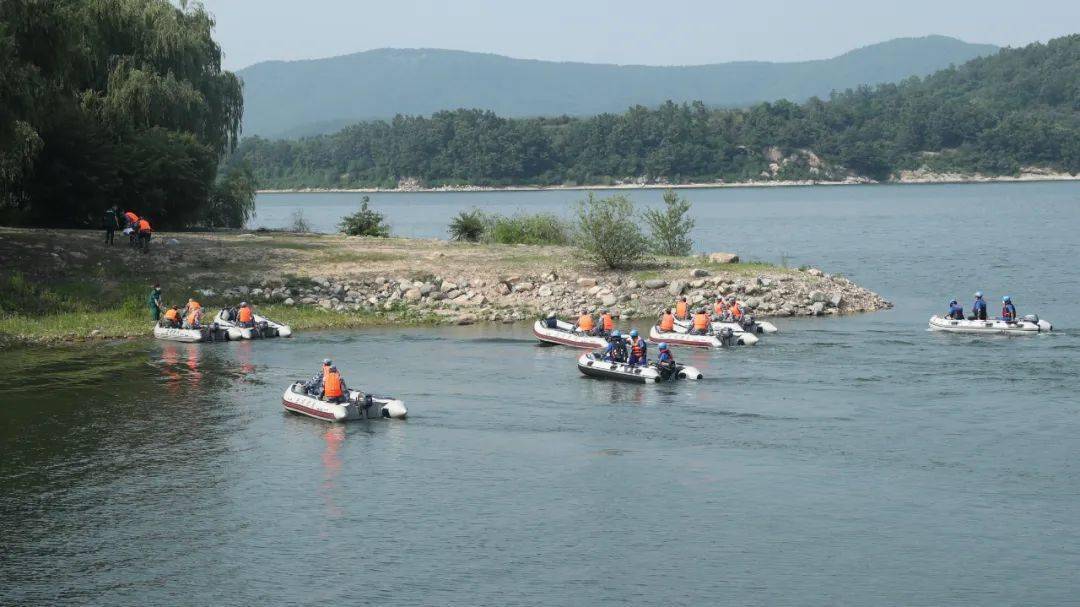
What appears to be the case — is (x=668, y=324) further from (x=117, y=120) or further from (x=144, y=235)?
(x=117, y=120)

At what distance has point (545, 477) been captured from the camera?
31578 millimetres

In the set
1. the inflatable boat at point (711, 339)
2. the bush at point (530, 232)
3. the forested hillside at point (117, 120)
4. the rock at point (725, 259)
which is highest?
the forested hillside at point (117, 120)

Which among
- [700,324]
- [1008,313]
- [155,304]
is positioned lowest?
[700,324]

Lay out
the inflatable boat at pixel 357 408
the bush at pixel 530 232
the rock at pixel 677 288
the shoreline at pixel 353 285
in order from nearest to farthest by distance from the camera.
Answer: the inflatable boat at pixel 357 408 < the shoreline at pixel 353 285 < the rock at pixel 677 288 < the bush at pixel 530 232

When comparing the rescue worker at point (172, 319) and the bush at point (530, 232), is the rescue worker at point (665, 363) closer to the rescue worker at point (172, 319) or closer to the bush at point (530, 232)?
the rescue worker at point (172, 319)

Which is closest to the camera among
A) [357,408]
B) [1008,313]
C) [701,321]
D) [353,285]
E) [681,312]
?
[357,408]

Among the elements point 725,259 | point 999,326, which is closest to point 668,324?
point 999,326

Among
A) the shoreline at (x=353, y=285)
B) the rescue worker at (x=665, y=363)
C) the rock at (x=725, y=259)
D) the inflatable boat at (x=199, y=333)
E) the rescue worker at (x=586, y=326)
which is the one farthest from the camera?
the rock at (x=725, y=259)

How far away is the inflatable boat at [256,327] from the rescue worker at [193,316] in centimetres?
81

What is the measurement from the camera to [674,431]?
35969 millimetres

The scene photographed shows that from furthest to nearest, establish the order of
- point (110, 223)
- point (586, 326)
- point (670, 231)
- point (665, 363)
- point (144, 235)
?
point (670, 231), point (144, 235), point (110, 223), point (586, 326), point (665, 363)

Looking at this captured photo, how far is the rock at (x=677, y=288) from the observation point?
61312 millimetres

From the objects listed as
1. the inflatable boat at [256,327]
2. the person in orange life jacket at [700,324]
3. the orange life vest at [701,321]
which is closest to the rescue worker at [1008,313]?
the person in orange life jacket at [700,324]

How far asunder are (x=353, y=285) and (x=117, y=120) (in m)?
18.7
